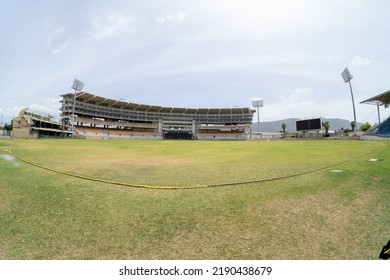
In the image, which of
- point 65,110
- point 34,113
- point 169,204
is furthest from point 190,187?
point 65,110

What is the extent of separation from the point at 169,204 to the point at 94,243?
7.22 feet

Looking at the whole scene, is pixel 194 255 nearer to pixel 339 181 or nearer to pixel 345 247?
pixel 345 247

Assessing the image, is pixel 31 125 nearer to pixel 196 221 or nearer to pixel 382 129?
pixel 196 221

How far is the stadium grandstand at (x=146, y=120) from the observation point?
83.4 metres

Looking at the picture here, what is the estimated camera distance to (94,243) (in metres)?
3.82

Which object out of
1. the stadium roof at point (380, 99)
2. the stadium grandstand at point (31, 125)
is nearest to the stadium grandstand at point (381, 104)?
the stadium roof at point (380, 99)

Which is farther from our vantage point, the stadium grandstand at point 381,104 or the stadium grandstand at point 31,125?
the stadium grandstand at point 381,104

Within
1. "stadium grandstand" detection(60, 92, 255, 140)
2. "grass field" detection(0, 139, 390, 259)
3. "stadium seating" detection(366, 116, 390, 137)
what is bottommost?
"grass field" detection(0, 139, 390, 259)

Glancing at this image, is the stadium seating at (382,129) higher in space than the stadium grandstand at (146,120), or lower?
lower

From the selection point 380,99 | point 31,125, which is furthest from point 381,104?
point 31,125

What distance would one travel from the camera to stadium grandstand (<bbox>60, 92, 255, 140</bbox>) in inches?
3282

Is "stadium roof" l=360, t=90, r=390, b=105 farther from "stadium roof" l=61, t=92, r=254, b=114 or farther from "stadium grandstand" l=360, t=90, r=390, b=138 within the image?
"stadium roof" l=61, t=92, r=254, b=114

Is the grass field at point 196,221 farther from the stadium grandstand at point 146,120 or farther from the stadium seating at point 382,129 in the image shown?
the stadium seating at point 382,129

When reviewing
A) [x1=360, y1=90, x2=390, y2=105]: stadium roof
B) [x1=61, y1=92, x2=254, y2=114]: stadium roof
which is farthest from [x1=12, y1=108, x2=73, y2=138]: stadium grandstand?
[x1=360, y1=90, x2=390, y2=105]: stadium roof
